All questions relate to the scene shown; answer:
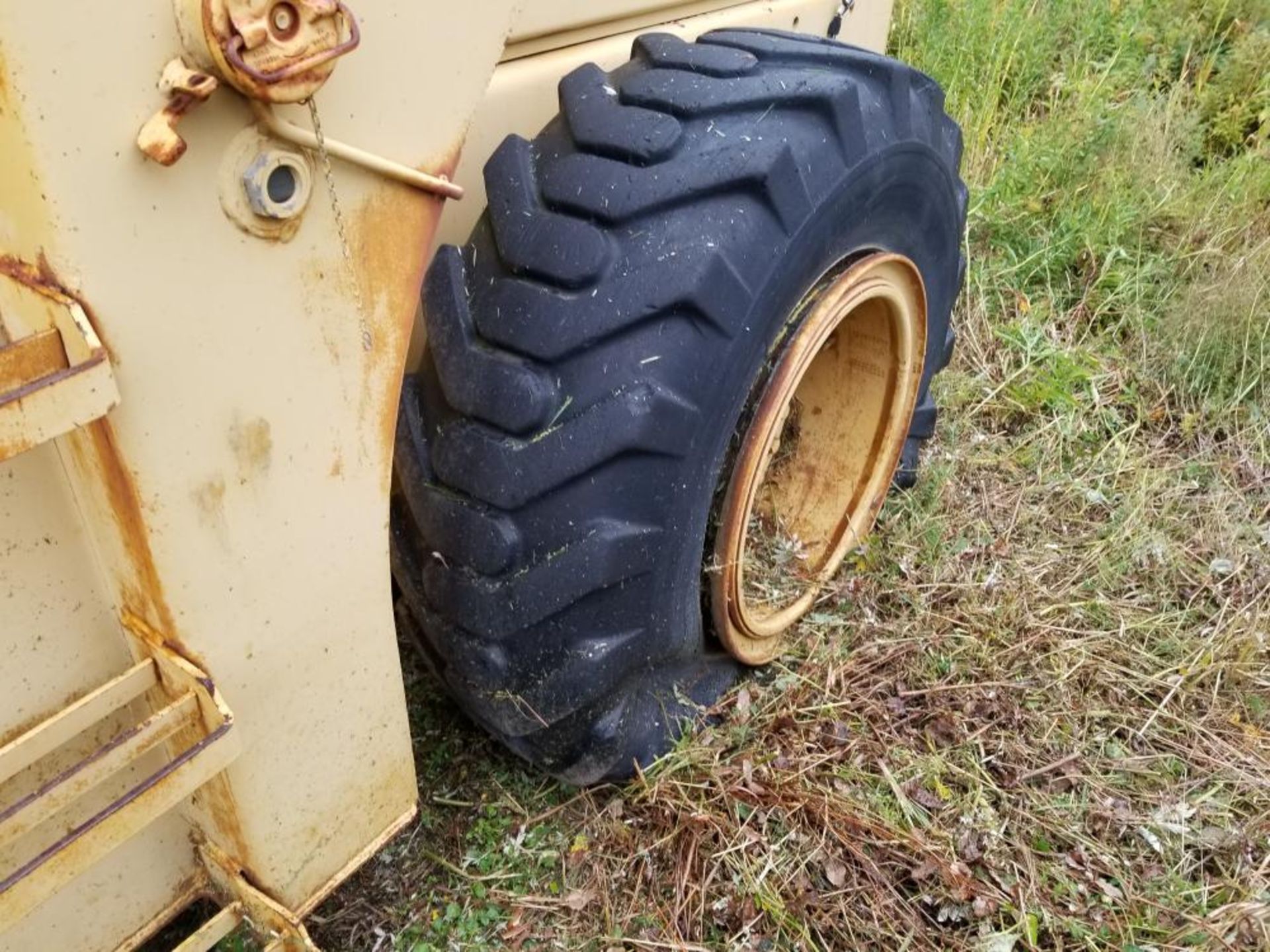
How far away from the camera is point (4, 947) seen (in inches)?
40.1

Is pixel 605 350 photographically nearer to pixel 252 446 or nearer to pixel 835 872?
pixel 252 446

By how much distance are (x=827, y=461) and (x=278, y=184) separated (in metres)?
1.35

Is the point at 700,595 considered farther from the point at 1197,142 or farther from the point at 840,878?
the point at 1197,142

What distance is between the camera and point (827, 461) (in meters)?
1.98

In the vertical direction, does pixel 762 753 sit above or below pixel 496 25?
below

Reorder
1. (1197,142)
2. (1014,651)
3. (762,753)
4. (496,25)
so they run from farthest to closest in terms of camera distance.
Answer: (1197,142) < (1014,651) < (762,753) < (496,25)

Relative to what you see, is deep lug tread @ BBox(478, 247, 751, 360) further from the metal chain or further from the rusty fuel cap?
the rusty fuel cap

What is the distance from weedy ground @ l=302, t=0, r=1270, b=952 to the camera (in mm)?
1491

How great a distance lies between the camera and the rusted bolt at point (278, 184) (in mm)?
786

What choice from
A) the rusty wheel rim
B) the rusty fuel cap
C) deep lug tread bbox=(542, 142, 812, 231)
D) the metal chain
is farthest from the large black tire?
the rusty fuel cap

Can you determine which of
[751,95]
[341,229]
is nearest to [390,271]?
[341,229]

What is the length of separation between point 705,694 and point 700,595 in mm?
228

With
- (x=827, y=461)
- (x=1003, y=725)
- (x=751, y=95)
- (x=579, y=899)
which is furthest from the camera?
(x=827, y=461)

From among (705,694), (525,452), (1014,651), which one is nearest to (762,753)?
(705,694)
